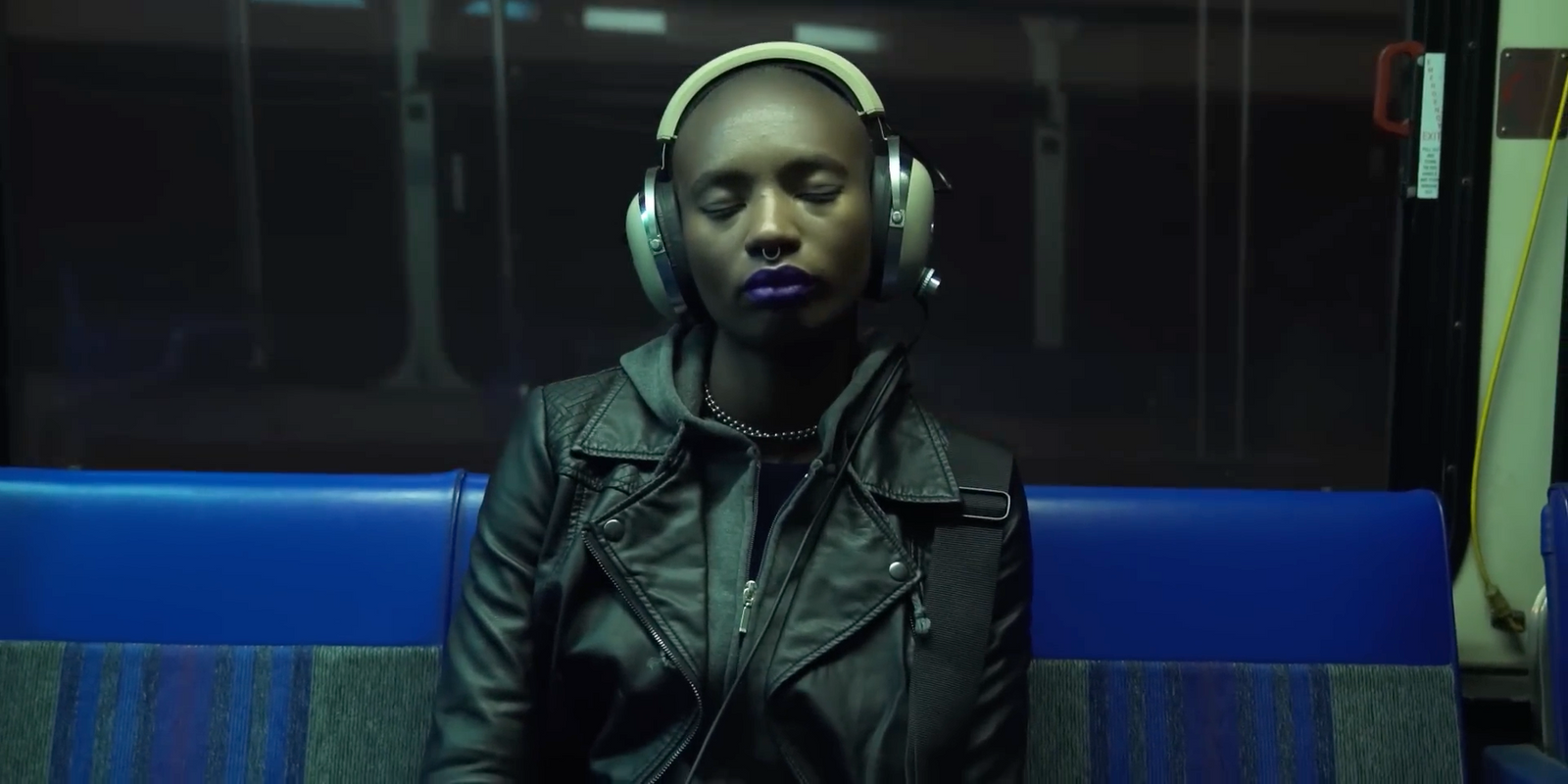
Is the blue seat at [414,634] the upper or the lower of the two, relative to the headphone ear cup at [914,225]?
lower

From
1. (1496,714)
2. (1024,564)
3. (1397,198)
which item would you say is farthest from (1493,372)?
(1024,564)

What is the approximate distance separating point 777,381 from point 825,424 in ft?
0.31

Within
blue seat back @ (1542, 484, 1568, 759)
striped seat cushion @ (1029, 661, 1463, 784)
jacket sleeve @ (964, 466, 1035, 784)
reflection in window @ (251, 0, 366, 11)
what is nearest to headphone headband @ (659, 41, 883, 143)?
jacket sleeve @ (964, 466, 1035, 784)

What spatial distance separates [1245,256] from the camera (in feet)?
7.43

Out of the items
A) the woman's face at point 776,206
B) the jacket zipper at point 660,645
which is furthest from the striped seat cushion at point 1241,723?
the woman's face at point 776,206

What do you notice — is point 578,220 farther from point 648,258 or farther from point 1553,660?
point 1553,660

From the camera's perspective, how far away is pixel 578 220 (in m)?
2.24

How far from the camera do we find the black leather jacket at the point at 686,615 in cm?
134

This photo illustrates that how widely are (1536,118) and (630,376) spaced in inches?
66.2

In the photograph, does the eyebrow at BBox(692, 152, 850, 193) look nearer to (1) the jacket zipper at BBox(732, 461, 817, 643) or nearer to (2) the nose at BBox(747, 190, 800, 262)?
(2) the nose at BBox(747, 190, 800, 262)

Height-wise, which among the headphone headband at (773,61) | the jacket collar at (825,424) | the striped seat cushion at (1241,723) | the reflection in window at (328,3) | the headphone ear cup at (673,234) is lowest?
the striped seat cushion at (1241,723)

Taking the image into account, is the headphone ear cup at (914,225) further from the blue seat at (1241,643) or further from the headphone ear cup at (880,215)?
the blue seat at (1241,643)

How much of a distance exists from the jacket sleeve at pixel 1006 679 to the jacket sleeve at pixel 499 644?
20.4 inches

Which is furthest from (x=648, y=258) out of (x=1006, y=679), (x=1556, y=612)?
(x=1556, y=612)
